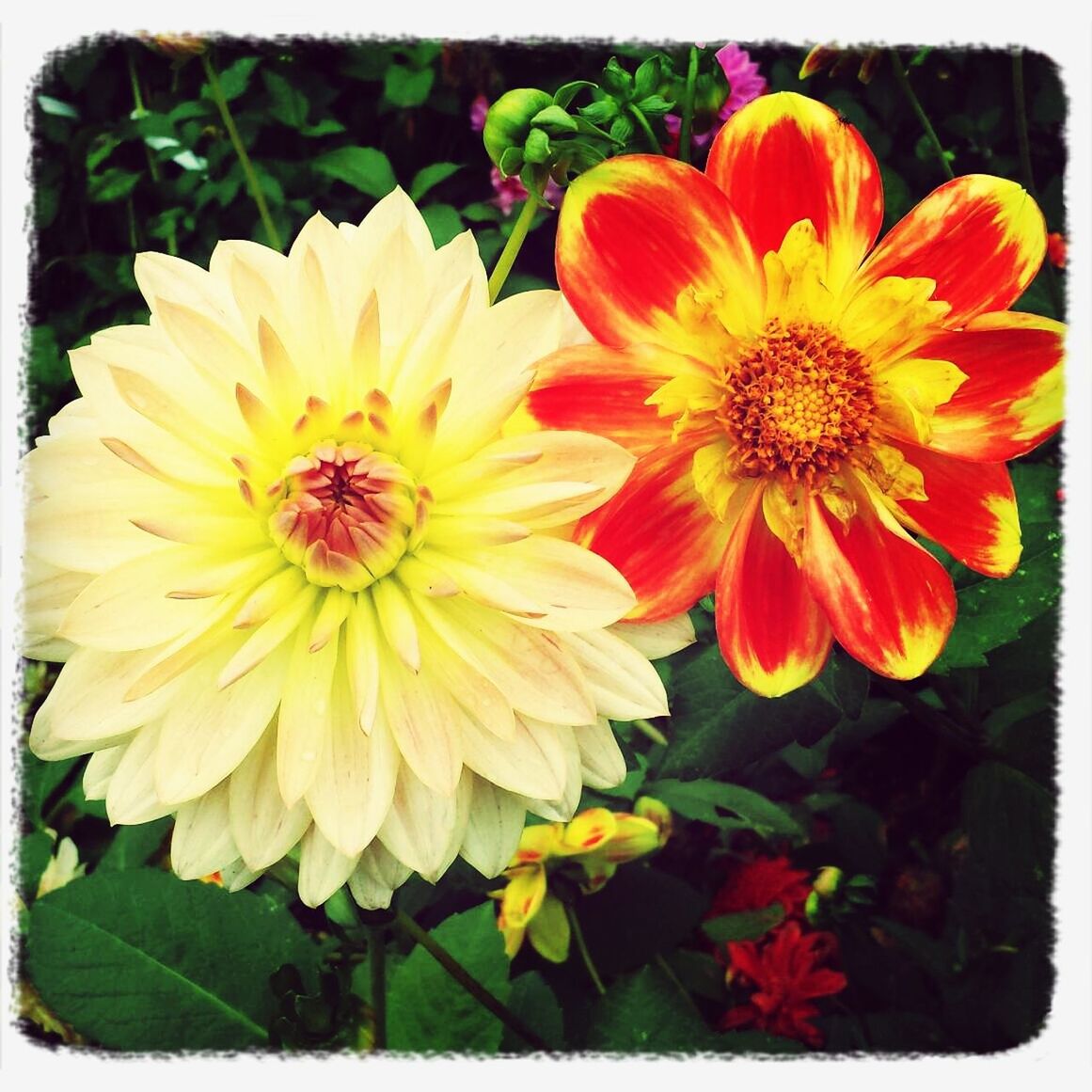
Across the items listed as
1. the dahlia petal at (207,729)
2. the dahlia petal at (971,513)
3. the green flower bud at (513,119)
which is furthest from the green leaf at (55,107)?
the dahlia petal at (971,513)

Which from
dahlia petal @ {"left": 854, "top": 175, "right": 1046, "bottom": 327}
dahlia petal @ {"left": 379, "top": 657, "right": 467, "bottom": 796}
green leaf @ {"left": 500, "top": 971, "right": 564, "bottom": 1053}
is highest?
dahlia petal @ {"left": 854, "top": 175, "right": 1046, "bottom": 327}

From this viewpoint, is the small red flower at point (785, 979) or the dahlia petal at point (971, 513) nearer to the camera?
the dahlia petal at point (971, 513)

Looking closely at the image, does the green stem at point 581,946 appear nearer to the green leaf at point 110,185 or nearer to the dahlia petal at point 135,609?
the dahlia petal at point 135,609

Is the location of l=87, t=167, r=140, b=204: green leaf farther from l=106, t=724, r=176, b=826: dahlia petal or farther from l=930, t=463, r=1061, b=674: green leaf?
l=930, t=463, r=1061, b=674: green leaf

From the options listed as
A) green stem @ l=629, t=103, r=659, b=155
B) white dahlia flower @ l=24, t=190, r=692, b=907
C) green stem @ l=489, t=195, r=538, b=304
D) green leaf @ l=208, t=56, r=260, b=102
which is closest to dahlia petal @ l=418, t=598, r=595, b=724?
white dahlia flower @ l=24, t=190, r=692, b=907

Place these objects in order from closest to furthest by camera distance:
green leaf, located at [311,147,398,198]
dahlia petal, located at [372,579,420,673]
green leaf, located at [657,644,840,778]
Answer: dahlia petal, located at [372,579,420,673] → green leaf, located at [657,644,840,778] → green leaf, located at [311,147,398,198]

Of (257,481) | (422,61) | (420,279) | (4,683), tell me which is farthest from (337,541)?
(422,61)

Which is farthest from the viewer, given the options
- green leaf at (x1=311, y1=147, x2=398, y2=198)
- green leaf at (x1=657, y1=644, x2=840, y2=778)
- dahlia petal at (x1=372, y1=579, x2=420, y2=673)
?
green leaf at (x1=311, y1=147, x2=398, y2=198)

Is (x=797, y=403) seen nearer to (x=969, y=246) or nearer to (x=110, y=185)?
(x=969, y=246)
